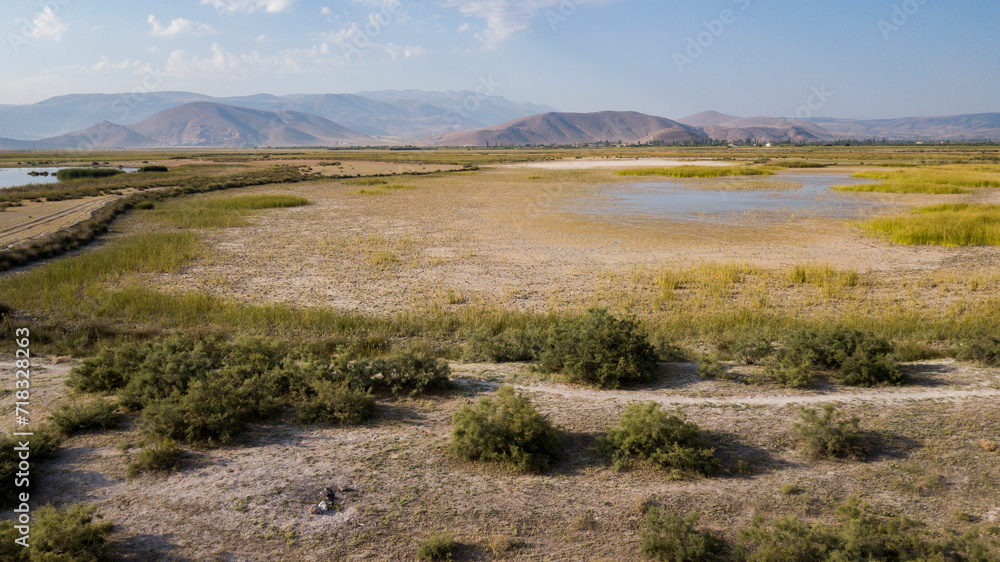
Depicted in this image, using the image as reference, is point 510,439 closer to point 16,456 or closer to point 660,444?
point 660,444

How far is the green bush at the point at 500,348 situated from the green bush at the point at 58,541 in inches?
219

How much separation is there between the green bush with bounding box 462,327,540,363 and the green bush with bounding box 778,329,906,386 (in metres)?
3.86

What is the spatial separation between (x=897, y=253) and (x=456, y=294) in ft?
49.8

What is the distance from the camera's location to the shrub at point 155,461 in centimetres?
557

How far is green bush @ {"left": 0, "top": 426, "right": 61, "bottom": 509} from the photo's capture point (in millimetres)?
5145

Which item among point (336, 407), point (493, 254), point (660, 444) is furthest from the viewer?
point (493, 254)

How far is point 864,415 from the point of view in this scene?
6.64 metres

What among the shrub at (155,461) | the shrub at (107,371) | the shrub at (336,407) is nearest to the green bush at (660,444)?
the shrub at (336,407)

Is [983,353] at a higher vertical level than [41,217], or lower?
lower

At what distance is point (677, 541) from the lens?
4.34 metres

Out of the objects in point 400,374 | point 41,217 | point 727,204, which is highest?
point 727,204

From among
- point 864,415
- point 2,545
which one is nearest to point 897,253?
point 864,415

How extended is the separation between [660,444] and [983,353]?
6233mm

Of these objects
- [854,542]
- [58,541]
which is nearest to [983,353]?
[854,542]
